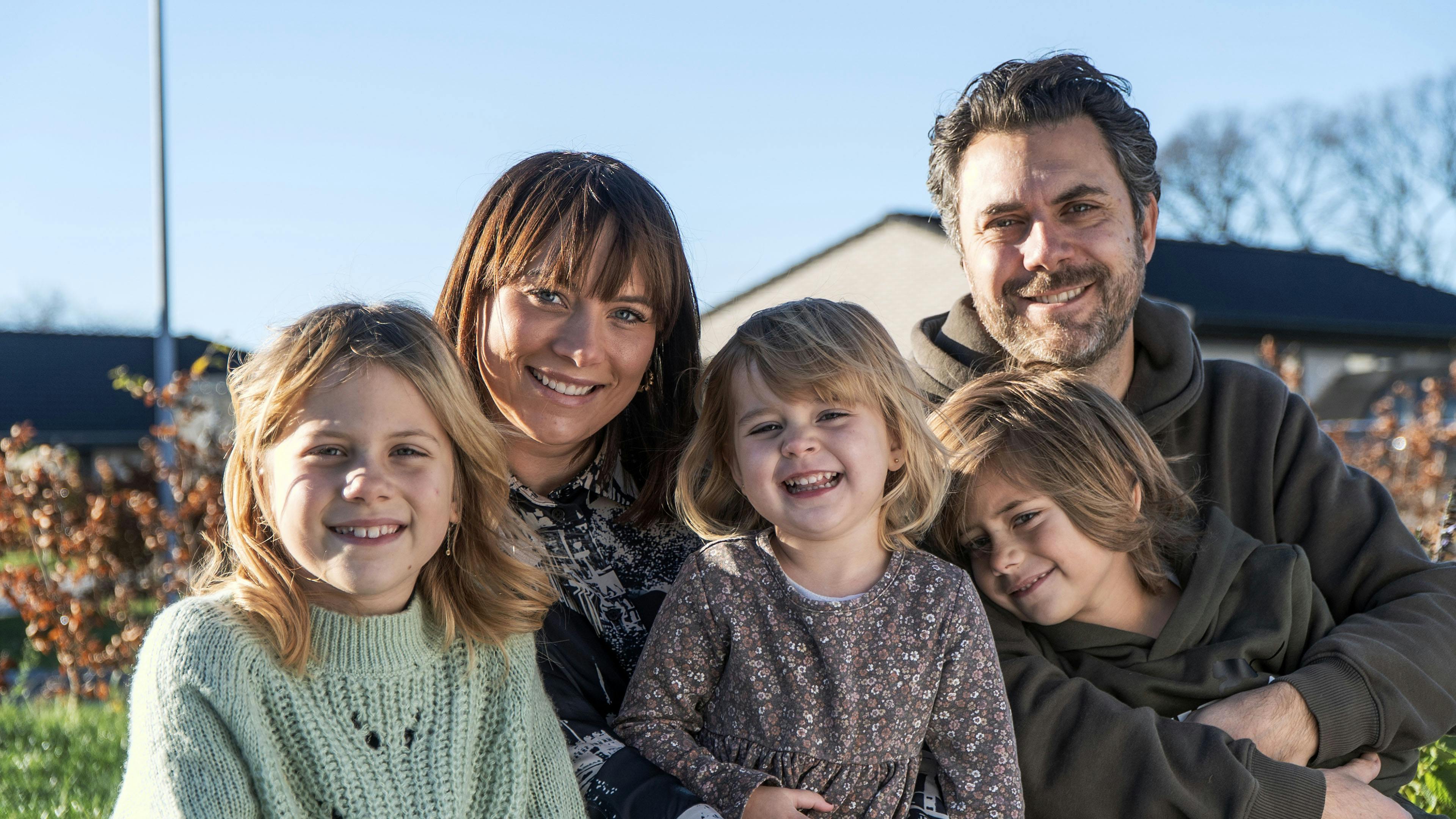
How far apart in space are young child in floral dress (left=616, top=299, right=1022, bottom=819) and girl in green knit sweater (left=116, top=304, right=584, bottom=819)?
33 centimetres

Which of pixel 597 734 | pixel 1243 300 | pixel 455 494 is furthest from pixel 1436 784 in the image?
pixel 1243 300

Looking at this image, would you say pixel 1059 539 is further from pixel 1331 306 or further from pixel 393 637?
pixel 1331 306

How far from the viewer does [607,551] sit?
278 centimetres

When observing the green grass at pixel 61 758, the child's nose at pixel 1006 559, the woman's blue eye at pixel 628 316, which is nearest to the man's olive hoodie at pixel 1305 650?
the child's nose at pixel 1006 559

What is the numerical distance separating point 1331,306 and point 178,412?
2106 centimetres

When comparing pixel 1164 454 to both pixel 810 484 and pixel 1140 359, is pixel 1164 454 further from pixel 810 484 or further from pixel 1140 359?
pixel 810 484

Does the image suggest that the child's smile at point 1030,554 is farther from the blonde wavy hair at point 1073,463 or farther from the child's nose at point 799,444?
the child's nose at point 799,444

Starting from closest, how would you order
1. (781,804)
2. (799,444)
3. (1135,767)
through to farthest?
1. (781,804)
2. (799,444)
3. (1135,767)

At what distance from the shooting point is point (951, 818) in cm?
226

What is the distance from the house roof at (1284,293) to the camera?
18516mm

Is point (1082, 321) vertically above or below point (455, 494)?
above

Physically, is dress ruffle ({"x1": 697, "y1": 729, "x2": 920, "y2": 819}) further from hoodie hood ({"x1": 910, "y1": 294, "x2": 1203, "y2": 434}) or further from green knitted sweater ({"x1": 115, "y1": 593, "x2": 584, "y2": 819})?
hoodie hood ({"x1": 910, "y1": 294, "x2": 1203, "y2": 434})

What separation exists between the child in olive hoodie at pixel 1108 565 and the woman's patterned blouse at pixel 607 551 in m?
0.70

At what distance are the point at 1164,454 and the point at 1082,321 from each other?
0.44 meters
